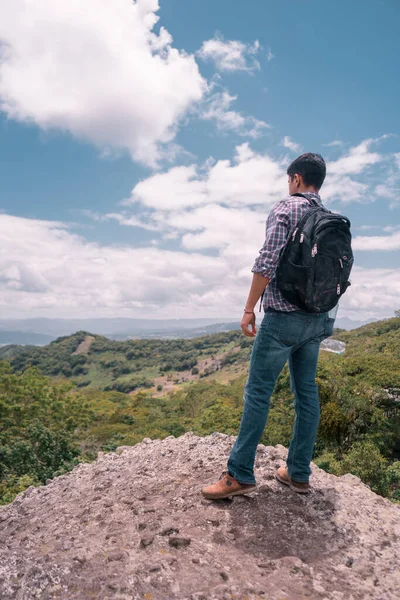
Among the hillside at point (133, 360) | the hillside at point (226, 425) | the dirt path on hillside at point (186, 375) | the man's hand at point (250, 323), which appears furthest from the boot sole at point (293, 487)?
the dirt path on hillside at point (186, 375)

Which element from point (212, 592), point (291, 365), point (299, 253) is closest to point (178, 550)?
point (212, 592)

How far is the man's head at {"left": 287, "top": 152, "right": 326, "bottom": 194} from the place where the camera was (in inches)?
149

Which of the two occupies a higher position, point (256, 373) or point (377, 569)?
point (256, 373)

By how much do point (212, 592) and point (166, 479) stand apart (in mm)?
1986

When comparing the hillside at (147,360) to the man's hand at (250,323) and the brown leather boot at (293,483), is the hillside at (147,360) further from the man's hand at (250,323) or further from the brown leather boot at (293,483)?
the man's hand at (250,323)

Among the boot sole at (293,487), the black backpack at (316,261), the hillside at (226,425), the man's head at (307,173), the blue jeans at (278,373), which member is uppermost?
the man's head at (307,173)

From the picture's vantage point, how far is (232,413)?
1927 cm

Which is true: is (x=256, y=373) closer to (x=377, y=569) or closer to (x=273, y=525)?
(x=273, y=525)

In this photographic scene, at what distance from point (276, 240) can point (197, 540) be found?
2.65m

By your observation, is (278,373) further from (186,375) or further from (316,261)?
(186,375)

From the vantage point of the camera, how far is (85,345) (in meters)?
163

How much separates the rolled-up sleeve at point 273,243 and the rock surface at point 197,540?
2.24 metres

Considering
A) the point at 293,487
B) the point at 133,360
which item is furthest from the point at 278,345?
the point at 133,360

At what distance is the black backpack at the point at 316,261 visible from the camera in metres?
3.41
